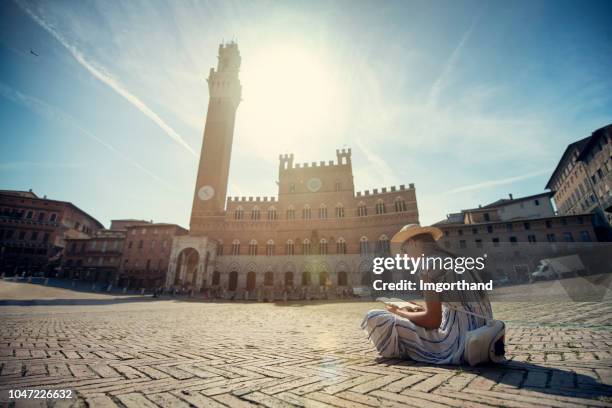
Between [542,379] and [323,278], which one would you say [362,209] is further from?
[542,379]

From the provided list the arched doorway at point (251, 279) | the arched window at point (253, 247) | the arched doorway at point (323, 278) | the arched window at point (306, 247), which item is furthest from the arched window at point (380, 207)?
the arched doorway at point (251, 279)

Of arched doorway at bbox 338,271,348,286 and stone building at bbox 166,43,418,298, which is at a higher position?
stone building at bbox 166,43,418,298

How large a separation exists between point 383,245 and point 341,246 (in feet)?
15.2

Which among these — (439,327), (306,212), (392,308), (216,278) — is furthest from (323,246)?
(439,327)

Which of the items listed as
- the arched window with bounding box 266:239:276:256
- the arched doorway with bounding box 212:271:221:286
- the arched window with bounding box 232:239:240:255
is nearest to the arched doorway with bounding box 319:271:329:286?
→ the arched window with bounding box 266:239:276:256

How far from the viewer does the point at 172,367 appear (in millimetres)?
2404

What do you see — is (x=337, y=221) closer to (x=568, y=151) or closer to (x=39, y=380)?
(x=39, y=380)

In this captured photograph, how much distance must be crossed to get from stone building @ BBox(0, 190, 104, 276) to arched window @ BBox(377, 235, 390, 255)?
43658 mm

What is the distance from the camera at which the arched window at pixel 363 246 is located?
26719 mm

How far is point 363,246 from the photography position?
2703 centimetres

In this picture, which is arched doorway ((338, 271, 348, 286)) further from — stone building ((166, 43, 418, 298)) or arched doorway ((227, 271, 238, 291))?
arched doorway ((227, 271, 238, 291))

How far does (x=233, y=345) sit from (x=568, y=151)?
147 ft

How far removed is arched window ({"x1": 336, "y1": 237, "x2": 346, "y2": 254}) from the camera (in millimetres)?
27450

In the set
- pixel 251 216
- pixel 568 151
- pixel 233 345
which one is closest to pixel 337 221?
pixel 251 216
